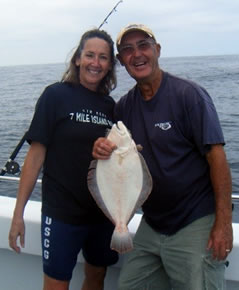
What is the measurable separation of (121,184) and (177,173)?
40 cm

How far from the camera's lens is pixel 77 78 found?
2885 millimetres

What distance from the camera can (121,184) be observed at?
229 centimetres

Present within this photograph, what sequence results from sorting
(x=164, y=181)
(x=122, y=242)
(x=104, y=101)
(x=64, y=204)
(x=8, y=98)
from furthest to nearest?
(x=8, y=98) < (x=104, y=101) < (x=64, y=204) < (x=164, y=181) < (x=122, y=242)

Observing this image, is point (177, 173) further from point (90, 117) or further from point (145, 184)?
point (90, 117)

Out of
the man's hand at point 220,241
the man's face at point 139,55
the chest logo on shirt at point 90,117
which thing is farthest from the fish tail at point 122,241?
the man's face at point 139,55

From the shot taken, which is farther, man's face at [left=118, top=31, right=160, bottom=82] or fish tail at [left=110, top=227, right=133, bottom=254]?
man's face at [left=118, top=31, right=160, bottom=82]

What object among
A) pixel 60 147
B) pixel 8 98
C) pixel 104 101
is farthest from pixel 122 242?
pixel 8 98

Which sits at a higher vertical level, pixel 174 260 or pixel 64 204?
pixel 64 204

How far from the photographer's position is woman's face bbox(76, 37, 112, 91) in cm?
280

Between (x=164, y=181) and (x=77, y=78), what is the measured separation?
1.07 meters

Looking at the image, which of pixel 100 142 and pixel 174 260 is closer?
pixel 100 142

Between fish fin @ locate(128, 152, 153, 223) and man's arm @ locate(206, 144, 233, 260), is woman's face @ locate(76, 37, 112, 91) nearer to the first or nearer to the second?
fish fin @ locate(128, 152, 153, 223)

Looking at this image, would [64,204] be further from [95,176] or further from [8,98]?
[8,98]

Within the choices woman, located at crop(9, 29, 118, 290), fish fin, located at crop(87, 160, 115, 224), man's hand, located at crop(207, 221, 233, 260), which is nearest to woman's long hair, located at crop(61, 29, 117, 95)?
woman, located at crop(9, 29, 118, 290)
